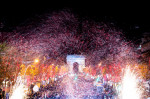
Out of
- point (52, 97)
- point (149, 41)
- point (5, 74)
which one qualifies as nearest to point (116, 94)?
point (52, 97)

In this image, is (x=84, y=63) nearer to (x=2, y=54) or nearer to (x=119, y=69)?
→ (x=119, y=69)

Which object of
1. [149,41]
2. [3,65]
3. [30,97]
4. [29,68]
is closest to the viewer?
[30,97]

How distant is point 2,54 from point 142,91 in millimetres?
11161

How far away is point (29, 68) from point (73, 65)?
238ft

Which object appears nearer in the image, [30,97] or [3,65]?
[30,97]

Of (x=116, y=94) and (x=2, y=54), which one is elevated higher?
(x=2, y=54)

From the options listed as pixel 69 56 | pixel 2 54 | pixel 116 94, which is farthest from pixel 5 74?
pixel 69 56

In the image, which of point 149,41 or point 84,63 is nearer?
point 149,41

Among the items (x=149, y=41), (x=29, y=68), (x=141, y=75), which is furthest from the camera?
(x=149, y=41)

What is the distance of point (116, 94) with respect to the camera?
34.3ft

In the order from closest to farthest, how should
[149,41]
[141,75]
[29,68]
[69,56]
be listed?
[141,75] → [29,68] → [149,41] → [69,56]

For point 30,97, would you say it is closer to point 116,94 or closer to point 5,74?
point 5,74

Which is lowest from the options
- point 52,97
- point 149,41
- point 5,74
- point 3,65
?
point 52,97

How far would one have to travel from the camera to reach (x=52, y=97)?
10719 mm
